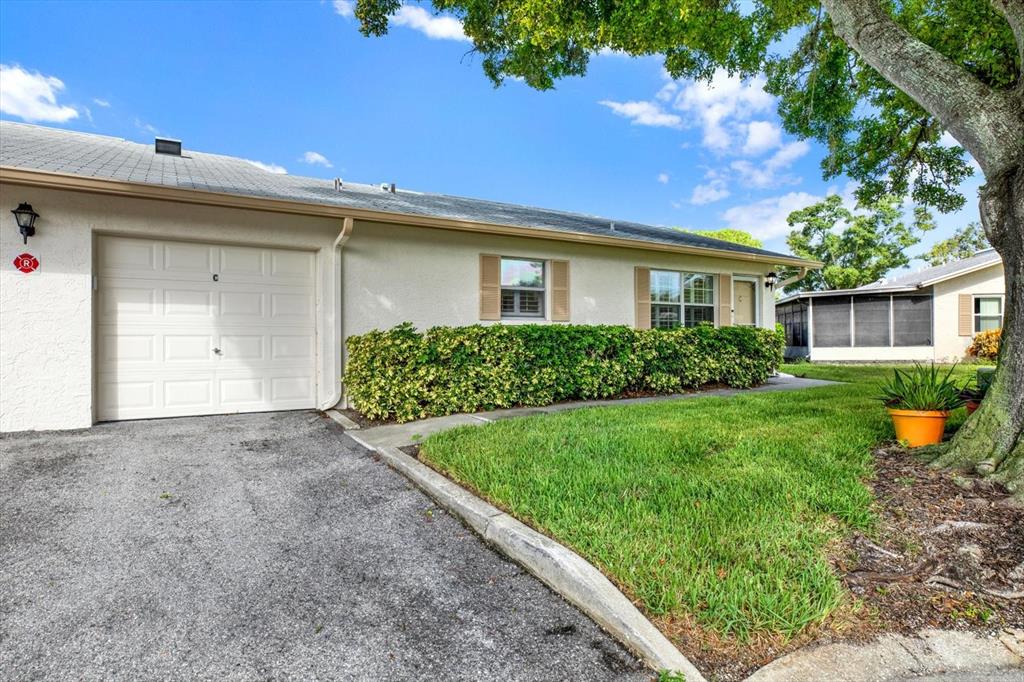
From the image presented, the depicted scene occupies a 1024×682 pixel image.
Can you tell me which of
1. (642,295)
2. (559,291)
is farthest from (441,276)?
(642,295)

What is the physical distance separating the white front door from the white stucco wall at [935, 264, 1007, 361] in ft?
31.8

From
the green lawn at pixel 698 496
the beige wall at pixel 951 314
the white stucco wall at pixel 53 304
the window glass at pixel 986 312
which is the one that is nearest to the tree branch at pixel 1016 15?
the green lawn at pixel 698 496

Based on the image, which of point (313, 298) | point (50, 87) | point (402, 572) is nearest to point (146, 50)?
point (50, 87)

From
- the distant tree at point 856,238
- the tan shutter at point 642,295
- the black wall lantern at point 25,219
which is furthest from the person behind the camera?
the distant tree at point 856,238

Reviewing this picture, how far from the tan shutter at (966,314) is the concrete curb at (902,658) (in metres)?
18.5

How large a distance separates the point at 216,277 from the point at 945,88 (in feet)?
24.7

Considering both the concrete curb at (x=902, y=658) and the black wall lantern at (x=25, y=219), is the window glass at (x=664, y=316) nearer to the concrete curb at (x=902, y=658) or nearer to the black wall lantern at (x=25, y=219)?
the concrete curb at (x=902, y=658)

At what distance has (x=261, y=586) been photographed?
7.51 ft

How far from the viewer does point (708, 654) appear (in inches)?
67.5

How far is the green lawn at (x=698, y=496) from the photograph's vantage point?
1.95 metres

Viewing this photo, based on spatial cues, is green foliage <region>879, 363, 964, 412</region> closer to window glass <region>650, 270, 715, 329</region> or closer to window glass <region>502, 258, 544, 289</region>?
window glass <region>502, 258, 544, 289</region>

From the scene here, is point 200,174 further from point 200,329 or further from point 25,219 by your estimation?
point 200,329

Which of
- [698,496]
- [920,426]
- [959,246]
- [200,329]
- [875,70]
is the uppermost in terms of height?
[959,246]

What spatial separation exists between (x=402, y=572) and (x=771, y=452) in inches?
114
